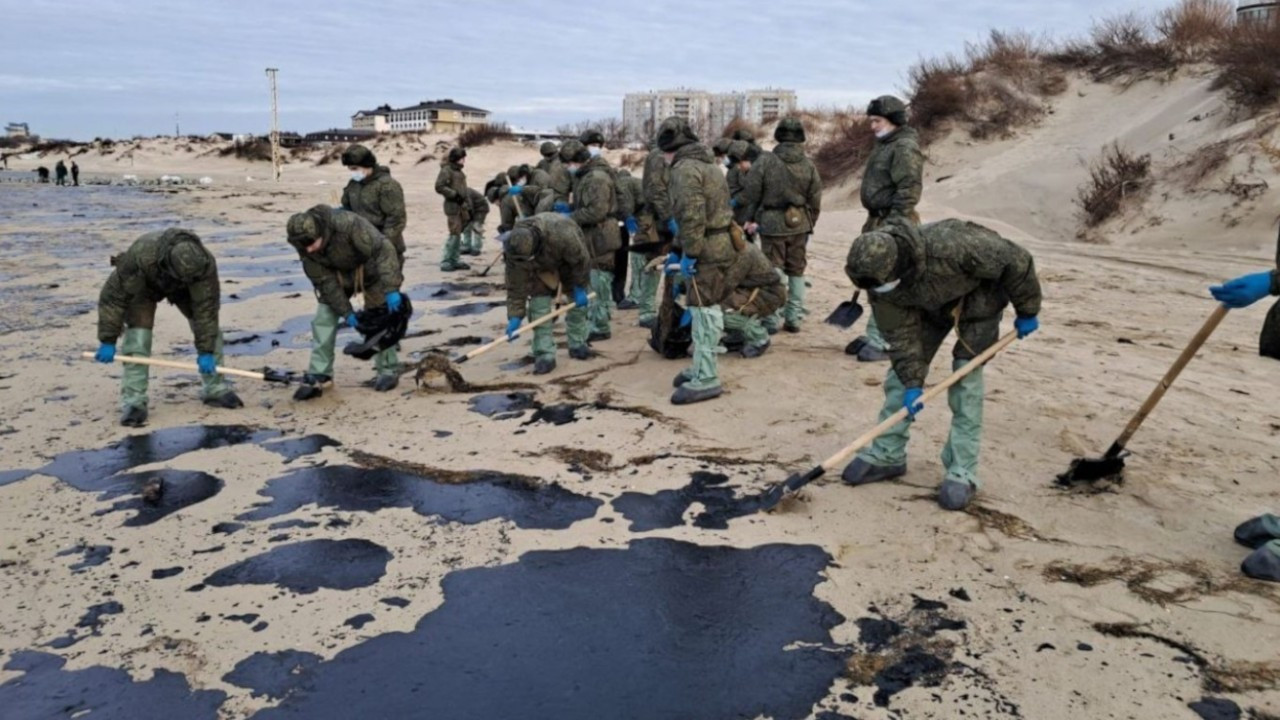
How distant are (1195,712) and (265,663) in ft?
10.6

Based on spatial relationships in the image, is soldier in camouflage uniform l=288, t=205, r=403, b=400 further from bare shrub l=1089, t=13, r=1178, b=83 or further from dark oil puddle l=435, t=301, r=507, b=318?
bare shrub l=1089, t=13, r=1178, b=83

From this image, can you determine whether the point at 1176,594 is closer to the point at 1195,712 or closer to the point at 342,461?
the point at 1195,712

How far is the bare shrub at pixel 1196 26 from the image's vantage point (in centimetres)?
1784

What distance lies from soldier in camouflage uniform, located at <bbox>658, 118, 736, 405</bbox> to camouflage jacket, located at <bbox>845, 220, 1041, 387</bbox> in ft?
6.45

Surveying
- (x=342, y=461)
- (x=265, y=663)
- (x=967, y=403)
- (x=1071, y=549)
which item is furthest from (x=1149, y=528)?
(x=342, y=461)

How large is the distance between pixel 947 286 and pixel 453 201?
10003 millimetres

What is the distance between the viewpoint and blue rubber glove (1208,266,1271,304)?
12.2 feet

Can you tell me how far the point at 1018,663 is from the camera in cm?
316

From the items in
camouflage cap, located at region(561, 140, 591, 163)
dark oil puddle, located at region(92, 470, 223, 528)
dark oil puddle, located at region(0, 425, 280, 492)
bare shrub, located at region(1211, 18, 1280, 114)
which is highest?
bare shrub, located at region(1211, 18, 1280, 114)

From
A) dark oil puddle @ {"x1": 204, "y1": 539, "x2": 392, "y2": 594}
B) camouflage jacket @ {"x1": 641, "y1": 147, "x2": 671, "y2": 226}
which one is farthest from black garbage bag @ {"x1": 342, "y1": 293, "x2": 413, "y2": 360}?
camouflage jacket @ {"x1": 641, "y1": 147, "x2": 671, "y2": 226}

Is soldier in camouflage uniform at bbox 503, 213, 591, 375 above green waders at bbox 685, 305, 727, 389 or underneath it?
above

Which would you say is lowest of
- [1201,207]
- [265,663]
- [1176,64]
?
[265,663]

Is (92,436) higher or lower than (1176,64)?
lower

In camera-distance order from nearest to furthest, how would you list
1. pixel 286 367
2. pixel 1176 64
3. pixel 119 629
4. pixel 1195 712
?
pixel 1195 712
pixel 119 629
pixel 286 367
pixel 1176 64
